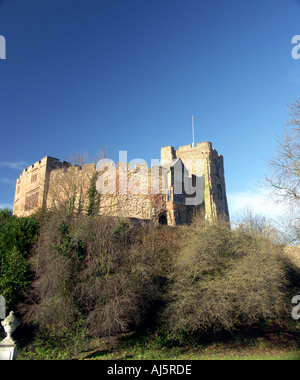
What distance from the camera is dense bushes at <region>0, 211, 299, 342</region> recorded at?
1448 cm

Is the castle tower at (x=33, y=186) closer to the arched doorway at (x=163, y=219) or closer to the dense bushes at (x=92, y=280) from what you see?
the arched doorway at (x=163, y=219)

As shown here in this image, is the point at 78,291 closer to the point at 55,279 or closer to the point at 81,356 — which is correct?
the point at 55,279

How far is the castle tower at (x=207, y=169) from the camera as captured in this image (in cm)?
3556

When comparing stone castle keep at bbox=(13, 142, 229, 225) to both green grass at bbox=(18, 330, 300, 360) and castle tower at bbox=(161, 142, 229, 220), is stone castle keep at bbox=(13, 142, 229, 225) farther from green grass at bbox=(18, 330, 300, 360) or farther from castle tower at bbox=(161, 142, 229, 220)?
green grass at bbox=(18, 330, 300, 360)

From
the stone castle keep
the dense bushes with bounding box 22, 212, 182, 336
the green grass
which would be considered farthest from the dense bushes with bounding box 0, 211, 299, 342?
the stone castle keep

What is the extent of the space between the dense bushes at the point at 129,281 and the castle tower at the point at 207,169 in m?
17.2

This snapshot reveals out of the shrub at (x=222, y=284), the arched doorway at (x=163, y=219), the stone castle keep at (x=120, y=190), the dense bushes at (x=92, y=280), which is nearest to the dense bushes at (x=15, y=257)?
the dense bushes at (x=92, y=280)

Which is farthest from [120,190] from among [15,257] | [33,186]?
[15,257]

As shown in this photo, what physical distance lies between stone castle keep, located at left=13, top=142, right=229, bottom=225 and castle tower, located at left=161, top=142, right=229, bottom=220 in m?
0.17

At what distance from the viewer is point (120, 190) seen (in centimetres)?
2784

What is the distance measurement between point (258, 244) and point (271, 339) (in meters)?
5.16

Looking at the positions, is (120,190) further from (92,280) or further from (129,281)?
(92,280)

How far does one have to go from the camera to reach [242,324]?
17.0m

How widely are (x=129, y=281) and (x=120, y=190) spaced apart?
1367cm
